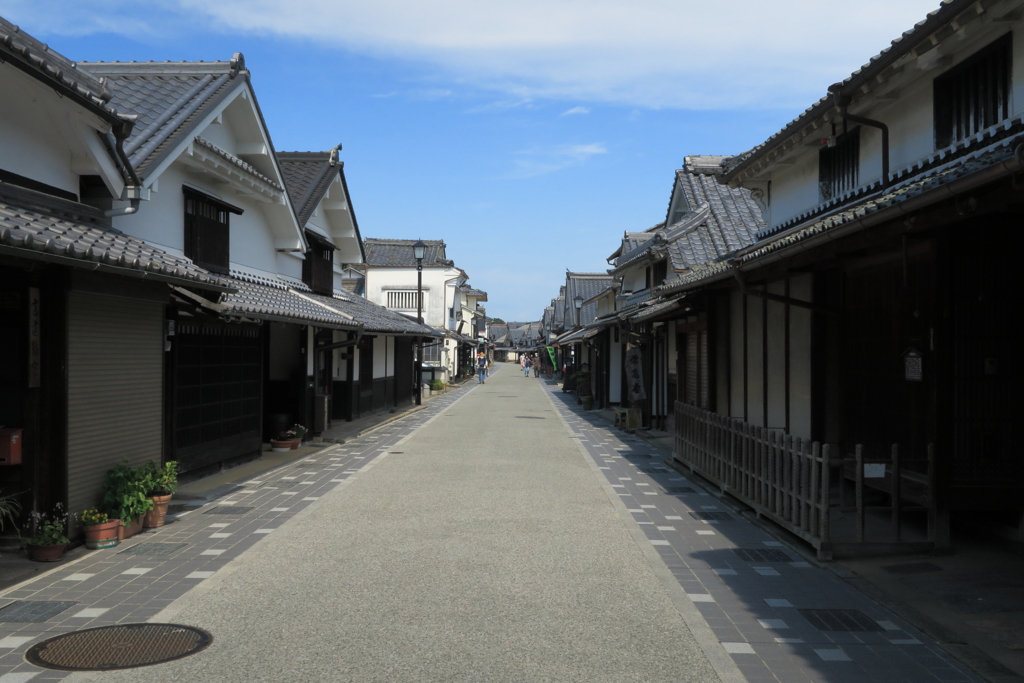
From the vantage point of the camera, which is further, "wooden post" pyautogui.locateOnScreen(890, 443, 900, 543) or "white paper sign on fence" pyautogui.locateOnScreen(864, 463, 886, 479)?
"white paper sign on fence" pyautogui.locateOnScreen(864, 463, 886, 479)

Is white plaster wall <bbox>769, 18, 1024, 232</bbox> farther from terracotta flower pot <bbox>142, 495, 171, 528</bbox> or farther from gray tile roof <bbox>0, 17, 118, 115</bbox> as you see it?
terracotta flower pot <bbox>142, 495, 171, 528</bbox>

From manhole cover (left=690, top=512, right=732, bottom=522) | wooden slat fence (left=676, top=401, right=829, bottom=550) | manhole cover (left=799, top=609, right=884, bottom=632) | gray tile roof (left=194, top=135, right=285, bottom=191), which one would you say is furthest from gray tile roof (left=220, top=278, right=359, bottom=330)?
manhole cover (left=799, top=609, right=884, bottom=632)

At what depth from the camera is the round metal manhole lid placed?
5.19 meters

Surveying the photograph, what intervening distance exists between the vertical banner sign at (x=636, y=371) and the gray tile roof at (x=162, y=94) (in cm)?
1258

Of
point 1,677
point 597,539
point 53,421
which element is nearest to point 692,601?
point 597,539

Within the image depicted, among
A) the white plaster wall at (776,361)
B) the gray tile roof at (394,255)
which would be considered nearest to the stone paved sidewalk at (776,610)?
the white plaster wall at (776,361)

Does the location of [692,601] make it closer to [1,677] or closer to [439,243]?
[1,677]

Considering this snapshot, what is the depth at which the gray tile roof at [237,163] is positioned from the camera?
1310 cm

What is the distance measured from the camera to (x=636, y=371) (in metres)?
22.7

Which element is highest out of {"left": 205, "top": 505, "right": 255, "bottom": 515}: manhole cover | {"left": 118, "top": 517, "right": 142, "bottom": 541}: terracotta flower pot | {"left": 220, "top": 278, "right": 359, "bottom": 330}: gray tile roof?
{"left": 220, "top": 278, "right": 359, "bottom": 330}: gray tile roof

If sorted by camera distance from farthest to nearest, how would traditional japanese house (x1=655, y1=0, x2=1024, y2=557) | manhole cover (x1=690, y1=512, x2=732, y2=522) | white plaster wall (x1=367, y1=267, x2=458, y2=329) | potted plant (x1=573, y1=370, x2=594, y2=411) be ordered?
white plaster wall (x1=367, y1=267, x2=458, y2=329) < potted plant (x1=573, y1=370, x2=594, y2=411) < manhole cover (x1=690, y1=512, x2=732, y2=522) < traditional japanese house (x1=655, y1=0, x2=1024, y2=557)

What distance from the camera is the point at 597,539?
902 cm

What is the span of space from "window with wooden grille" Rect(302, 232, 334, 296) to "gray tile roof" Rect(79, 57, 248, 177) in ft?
20.8

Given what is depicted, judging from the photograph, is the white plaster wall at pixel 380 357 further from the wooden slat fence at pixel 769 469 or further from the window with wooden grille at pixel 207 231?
the wooden slat fence at pixel 769 469
